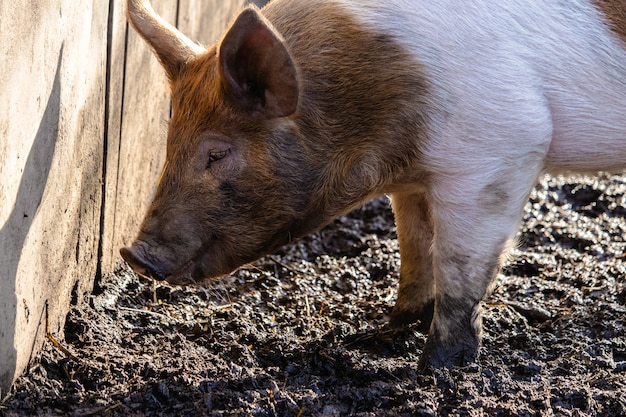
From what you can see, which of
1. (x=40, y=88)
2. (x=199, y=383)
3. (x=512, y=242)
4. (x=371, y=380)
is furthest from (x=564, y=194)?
(x=40, y=88)

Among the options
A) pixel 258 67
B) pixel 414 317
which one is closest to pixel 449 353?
pixel 414 317

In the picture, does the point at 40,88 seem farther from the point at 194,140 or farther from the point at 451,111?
the point at 451,111

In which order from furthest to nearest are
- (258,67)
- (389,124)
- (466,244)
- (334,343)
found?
(334,343) → (466,244) → (389,124) → (258,67)

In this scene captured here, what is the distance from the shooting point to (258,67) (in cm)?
318

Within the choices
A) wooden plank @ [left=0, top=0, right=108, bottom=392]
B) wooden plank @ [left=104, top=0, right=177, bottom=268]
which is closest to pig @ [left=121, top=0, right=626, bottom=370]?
wooden plank @ [left=0, top=0, right=108, bottom=392]

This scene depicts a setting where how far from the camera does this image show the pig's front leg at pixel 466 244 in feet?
11.6

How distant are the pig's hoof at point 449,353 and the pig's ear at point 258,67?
1132 mm

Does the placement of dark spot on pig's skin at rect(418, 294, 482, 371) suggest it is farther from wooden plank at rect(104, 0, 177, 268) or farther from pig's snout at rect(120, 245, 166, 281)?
wooden plank at rect(104, 0, 177, 268)

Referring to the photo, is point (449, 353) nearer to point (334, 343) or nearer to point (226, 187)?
point (334, 343)

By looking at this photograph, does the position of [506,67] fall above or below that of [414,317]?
above

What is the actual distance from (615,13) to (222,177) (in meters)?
1.69

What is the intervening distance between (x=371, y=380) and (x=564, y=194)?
9.91ft

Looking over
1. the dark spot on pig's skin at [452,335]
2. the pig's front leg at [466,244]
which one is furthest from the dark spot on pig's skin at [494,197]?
the dark spot on pig's skin at [452,335]

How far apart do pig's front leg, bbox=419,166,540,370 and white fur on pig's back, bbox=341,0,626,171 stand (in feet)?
0.34
